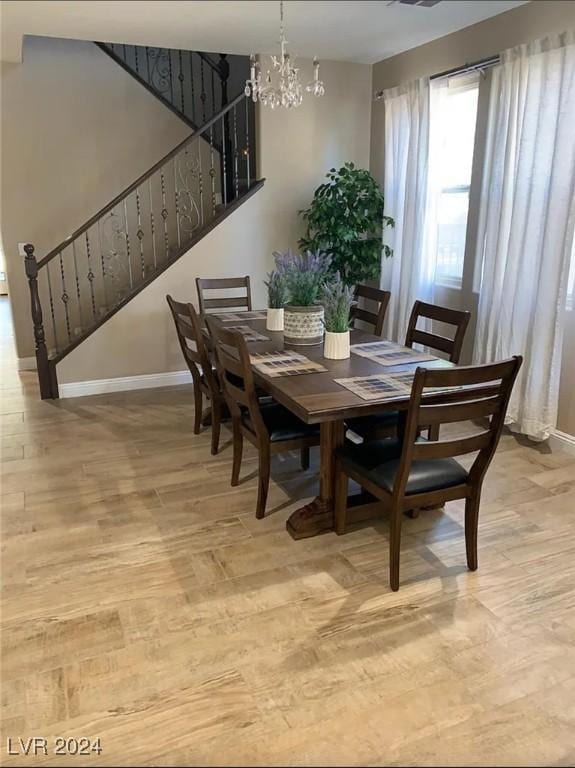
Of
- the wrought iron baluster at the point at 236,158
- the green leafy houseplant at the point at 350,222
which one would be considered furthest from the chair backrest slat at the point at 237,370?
the wrought iron baluster at the point at 236,158

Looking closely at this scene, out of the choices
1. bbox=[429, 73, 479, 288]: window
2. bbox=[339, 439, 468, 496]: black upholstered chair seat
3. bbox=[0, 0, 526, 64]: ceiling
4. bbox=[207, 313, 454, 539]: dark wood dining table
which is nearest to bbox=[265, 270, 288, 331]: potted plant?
bbox=[207, 313, 454, 539]: dark wood dining table

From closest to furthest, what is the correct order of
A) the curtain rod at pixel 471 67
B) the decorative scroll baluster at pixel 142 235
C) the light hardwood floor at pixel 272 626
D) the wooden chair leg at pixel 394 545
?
the light hardwood floor at pixel 272 626, the wooden chair leg at pixel 394 545, the curtain rod at pixel 471 67, the decorative scroll baluster at pixel 142 235

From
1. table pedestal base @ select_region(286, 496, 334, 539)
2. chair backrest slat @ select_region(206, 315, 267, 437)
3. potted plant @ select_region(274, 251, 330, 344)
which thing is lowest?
table pedestal base @ select_region(286, 496, 334, 539)

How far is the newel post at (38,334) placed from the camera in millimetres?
4332

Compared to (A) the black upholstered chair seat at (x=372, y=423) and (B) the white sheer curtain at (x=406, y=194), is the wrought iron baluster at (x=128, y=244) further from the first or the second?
(A) the black upholstered chair seat at (x=372, y=423)

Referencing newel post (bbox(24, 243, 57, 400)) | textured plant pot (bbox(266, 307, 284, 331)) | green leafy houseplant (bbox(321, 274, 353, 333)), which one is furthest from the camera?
newel post (bbox(24, 243, 57, 400))

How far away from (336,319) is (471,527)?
1.11 metres

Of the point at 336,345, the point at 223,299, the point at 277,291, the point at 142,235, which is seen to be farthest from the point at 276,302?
the point at 142,235

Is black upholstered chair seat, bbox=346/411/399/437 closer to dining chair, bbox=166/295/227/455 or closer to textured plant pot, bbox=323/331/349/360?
textured plant pot, bbox=323/331/349/360

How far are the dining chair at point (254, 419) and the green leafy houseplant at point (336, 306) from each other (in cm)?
47

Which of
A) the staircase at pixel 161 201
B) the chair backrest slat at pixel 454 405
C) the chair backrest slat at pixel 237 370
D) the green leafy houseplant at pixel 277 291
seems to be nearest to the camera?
the chair backrest slat at pixel 454 405

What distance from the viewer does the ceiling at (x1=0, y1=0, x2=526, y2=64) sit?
3.22 ft

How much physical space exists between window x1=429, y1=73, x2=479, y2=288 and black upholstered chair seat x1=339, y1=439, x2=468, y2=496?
2.20 metres

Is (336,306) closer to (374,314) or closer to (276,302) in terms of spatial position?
(276,302)
